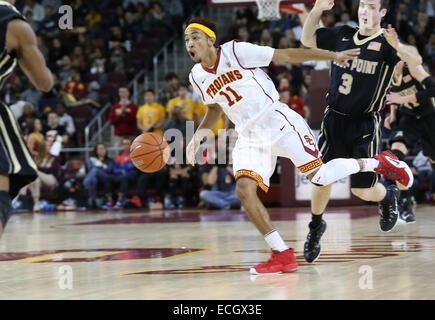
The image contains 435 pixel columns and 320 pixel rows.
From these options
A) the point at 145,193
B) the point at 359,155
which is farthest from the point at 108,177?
the point at 359,155

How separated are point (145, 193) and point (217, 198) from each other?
2.00 metres

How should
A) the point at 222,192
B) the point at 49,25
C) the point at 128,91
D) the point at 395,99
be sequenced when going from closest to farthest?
the point at 395,99
the point at 222,192
the point at 128,91
the point at 49,25

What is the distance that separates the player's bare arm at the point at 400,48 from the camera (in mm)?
6062

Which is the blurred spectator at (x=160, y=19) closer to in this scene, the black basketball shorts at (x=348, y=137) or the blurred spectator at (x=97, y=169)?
the blurred spectator at (x=97, y=169)

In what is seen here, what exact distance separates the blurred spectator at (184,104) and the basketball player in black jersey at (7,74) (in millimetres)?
10565

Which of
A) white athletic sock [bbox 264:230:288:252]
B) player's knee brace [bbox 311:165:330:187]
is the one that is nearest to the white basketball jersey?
player's knee brace [bbox 311:165:330:187]

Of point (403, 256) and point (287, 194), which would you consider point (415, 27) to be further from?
point (403, 256)

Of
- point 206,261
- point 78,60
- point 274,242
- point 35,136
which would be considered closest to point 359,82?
point 274,242

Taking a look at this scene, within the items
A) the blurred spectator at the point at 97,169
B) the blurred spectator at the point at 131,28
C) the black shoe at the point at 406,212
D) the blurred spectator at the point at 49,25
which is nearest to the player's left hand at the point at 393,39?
the black shoe at the point at 406,212

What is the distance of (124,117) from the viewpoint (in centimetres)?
1589

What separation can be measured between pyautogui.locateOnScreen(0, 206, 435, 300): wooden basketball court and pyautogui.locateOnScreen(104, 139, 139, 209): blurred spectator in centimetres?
451

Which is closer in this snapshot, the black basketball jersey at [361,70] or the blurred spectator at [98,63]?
the black basketball jersey at [361,70]

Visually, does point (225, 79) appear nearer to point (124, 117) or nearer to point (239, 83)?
point (239, 83)

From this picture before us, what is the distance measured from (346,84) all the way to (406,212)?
130 inches
